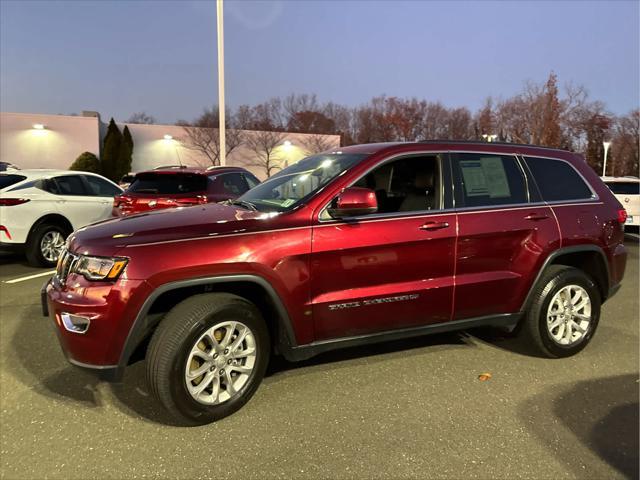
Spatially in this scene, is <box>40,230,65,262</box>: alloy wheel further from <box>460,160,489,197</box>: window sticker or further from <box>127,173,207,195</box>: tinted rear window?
<box>460,160,489,197</box>: window sticker

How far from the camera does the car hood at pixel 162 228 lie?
114 inches

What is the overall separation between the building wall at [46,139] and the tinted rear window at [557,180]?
94.7ft

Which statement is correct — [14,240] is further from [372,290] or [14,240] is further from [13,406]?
[372,290]

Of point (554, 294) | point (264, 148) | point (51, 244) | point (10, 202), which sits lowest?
point (51, 244)

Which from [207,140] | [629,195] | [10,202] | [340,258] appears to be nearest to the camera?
[340,258]

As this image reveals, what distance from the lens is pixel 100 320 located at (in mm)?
2775

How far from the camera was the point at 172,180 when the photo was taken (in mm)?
7051

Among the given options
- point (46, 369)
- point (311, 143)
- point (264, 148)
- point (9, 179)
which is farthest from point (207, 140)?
point (46, 369)

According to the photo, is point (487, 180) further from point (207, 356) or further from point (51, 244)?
point (51, 244)

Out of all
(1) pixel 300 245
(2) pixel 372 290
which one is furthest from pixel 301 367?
(1) pixel 300 245

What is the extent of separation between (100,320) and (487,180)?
3041 millimetres

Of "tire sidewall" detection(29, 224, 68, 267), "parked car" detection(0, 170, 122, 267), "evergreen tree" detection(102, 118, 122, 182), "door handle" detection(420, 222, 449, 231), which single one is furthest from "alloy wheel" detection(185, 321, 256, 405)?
"evergreen tree" detection(102, 118, 122, 182)

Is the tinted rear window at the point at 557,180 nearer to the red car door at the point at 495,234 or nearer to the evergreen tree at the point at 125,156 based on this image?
the red car door at the point at 495,234

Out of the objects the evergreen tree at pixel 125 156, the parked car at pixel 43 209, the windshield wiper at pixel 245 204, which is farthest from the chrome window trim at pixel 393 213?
the evergreen tree at pixel 125 156
